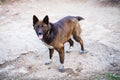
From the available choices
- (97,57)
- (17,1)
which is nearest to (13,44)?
(97,57)

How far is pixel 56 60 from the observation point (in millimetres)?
6906

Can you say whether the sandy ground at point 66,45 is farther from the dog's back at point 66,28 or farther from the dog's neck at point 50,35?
the dog's neck at point 50,35

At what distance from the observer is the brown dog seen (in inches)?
221

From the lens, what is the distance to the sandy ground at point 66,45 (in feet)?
20.9

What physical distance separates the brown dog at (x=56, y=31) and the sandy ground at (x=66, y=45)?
0.44 meters

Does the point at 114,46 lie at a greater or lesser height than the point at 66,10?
lesser

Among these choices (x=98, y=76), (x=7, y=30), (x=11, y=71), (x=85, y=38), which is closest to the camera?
(x=98, y=76)

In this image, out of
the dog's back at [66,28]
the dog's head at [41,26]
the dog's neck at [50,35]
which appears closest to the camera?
the dog's head at [41,26]

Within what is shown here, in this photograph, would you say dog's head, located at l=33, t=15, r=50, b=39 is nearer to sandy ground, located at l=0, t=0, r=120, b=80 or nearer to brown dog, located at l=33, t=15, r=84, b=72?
brown dog, located at l=33, t=15, r=84, b=72

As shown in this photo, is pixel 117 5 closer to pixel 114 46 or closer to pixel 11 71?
pixel 114 46

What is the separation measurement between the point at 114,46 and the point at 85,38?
1024 mm

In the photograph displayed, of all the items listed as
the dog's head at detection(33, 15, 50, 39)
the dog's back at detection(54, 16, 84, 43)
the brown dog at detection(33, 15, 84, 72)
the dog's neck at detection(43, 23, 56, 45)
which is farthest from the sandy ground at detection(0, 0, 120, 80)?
the dog's head at detection(33, 15, 50, 39)

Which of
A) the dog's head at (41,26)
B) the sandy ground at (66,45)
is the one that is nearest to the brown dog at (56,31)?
the dog's head at (41,26)

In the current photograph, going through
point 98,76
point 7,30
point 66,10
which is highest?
point 66,10
